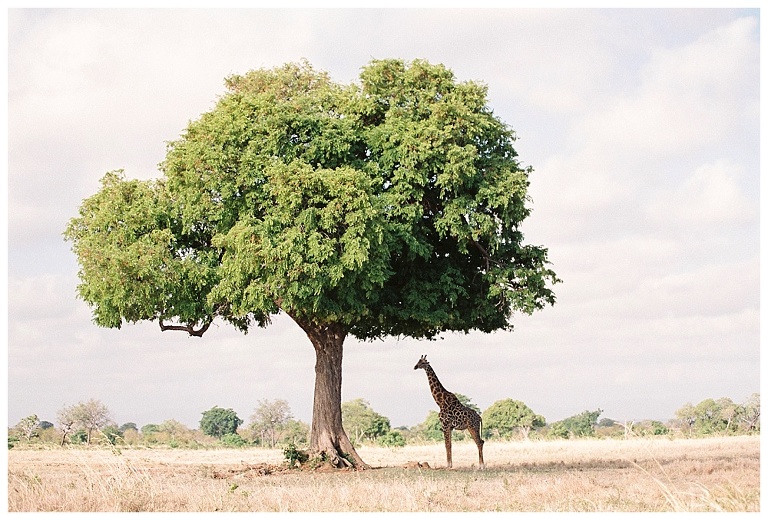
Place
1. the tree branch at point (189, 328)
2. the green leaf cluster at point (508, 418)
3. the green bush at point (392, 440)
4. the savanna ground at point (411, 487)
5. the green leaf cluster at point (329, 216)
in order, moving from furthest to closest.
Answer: the green leaf cluster at point (508, 418), the green bush at point (392, 440), the tree branch at point (189, 328), the green leaf cluster at point (329, 216), the savanna ground at point (411, 487)

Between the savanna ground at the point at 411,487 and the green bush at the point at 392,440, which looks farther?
the green bush at the point at 392,440

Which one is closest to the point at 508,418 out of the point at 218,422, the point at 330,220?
the point at 218,422

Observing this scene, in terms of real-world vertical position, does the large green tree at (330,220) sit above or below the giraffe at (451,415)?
above

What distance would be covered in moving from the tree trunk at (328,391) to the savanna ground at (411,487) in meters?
1.23

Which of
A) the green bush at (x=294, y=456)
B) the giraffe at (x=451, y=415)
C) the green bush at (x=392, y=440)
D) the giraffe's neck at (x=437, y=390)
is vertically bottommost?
the green bush at (x=392, y=440)

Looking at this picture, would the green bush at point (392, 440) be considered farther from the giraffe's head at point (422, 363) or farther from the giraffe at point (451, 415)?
the giraffe at point (451, 415)

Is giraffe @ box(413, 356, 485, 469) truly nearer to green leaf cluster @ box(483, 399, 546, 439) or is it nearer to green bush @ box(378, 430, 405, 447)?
green bush @ box(378, 430, 405, 447)

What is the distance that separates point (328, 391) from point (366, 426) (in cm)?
2939

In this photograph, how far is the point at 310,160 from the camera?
22.1m

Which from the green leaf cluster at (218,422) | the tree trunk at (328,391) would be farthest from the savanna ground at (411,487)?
the green leaf cluster at (218,422)

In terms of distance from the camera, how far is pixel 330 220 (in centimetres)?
2023

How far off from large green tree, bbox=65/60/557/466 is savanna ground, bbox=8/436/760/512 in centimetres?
371

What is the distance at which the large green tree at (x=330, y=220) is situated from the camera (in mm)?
20609

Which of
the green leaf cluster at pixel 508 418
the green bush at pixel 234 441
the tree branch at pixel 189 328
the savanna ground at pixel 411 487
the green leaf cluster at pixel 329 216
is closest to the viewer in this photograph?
the savanna ground at pixel 411 487
